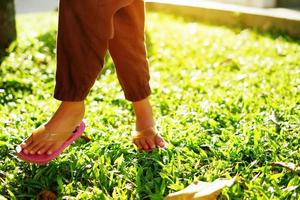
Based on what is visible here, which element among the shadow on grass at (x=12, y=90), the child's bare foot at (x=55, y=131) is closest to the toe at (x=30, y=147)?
the child's bare foot at (x=55, y=131)

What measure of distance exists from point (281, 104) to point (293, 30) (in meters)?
2.07

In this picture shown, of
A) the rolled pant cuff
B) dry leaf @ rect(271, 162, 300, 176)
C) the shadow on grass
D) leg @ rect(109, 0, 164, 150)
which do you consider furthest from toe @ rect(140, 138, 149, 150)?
the shadow on grass

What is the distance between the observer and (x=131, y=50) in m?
2.36

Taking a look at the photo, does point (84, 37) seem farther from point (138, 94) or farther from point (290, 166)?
point (290, 166)

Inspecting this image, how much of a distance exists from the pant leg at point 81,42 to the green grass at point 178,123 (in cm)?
37

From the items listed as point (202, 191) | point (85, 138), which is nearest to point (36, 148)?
point (85, 138)

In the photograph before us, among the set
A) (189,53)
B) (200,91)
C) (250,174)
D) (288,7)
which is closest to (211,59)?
(189,53)

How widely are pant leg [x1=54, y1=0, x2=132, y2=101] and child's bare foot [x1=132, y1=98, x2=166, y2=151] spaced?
1.33 ft

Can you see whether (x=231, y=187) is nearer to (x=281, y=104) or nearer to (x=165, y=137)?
(x=165, y=137)

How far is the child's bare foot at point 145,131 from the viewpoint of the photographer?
8.02 feet

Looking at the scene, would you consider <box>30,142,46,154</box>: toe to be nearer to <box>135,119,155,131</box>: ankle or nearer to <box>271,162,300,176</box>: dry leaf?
<box>135,119,155,131</box>: ankle

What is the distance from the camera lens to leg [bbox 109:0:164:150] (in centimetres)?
231

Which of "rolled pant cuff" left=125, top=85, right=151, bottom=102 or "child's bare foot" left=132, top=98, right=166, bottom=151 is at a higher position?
"rolled pant cuff" left=125, top=85, right=151, bottom=102

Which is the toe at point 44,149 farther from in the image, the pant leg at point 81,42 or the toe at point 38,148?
the pant leg at point 81,42
